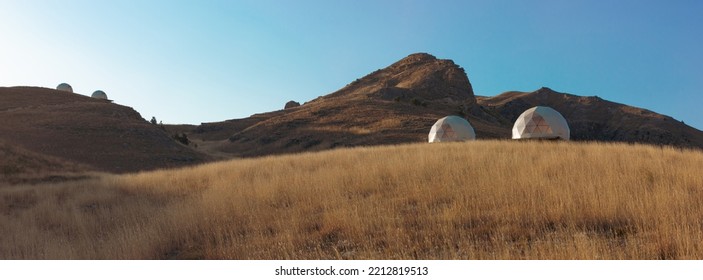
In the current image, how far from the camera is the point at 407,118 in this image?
54875 millimetres

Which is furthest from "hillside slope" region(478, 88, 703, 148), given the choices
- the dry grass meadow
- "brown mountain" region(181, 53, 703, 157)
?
the dry grass meadow

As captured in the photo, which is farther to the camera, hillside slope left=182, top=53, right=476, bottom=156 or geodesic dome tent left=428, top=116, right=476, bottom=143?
hillside slope left=182, top=53, right=476, bottom=156

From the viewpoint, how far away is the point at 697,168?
8781 mm

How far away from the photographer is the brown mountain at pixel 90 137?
33.4m

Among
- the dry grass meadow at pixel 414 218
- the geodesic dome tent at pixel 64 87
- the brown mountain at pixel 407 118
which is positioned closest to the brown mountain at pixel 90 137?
the brown mountain at pixel 407 118

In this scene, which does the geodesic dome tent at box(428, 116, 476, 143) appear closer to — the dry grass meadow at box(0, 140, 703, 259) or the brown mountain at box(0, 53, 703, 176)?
the brown mountain at box(0, 53, 703, 176)

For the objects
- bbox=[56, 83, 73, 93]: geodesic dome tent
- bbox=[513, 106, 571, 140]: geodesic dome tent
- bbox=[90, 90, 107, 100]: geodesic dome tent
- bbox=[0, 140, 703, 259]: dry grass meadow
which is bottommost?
bbox=[0, 140, 703, 259]: dry grass meadow

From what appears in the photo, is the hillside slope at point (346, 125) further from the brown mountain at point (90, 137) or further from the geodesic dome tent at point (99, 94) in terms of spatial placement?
the geodesic dome tent at point (99, 94)

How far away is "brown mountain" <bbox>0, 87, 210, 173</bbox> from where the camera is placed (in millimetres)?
33394

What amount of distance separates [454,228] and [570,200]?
66.2 inches

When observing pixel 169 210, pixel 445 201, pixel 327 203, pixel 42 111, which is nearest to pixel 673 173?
pixel 445 201

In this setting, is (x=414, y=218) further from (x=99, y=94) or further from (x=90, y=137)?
(x=99, y=94)

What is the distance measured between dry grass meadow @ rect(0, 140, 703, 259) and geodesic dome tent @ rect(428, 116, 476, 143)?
25246 mm

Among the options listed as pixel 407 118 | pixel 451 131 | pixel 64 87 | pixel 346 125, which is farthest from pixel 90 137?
pixel 64 87
